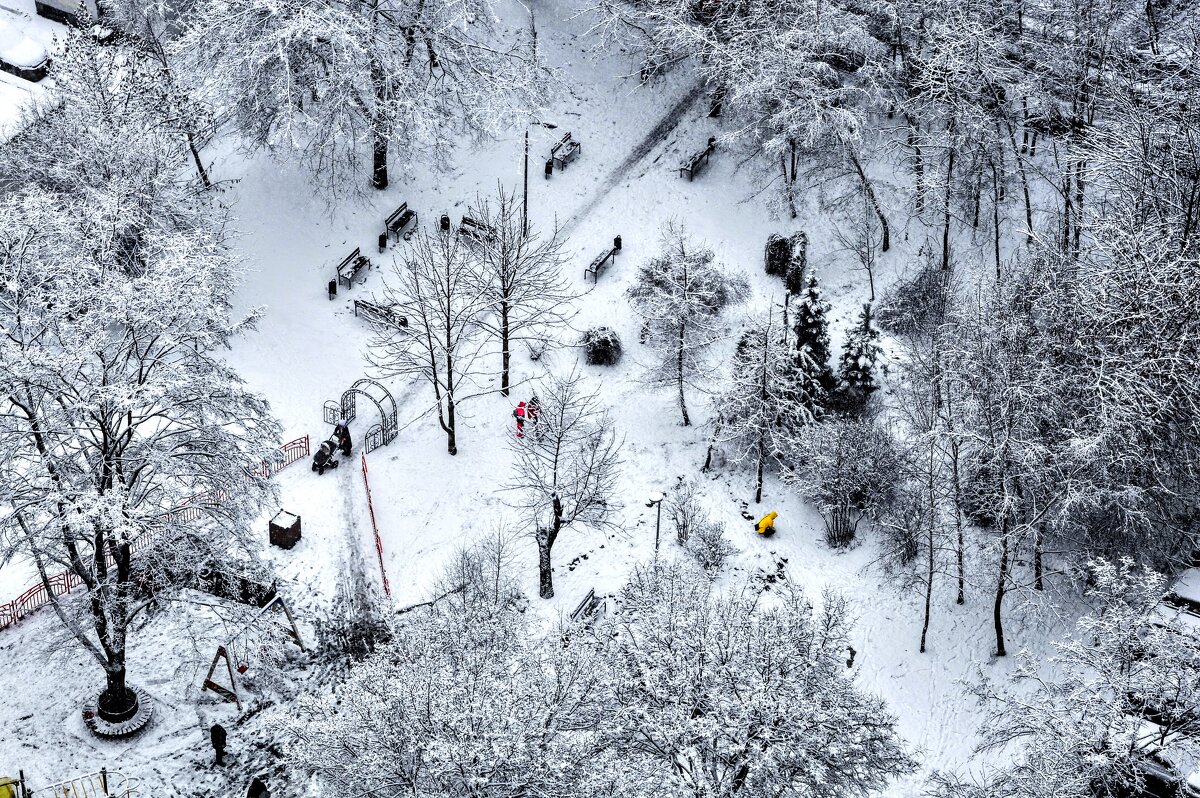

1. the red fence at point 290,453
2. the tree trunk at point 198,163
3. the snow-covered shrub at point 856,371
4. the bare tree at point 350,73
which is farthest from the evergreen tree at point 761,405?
the tree trunk at point 198,163

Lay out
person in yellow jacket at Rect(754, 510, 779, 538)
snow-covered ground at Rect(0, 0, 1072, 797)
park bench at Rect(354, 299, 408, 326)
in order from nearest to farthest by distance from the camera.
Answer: snow-covered ground at Rect(0, 0, 1072, 797) < person in yellow jacket at Rect(754, 510, 779, 538) < park bench at Rect(354, 299, 408, 326)

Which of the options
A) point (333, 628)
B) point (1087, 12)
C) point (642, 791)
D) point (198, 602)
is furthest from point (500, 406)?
point (1087, 12)

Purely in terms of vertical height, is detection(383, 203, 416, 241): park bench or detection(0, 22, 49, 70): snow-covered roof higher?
detection(0, 22, 49, 70): snow-covered roof

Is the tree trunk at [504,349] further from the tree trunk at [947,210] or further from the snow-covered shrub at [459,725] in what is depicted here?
the tree trunk at [947,210]

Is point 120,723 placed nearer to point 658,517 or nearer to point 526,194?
point 658,517

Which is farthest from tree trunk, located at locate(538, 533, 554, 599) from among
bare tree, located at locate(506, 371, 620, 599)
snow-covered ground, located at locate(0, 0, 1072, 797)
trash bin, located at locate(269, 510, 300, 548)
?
trash bin, located at locate(269, 510, 300, 548)

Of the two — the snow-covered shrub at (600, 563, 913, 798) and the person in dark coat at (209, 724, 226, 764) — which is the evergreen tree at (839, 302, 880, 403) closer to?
the snow-covered shrub at (600, 563, 913, 798)

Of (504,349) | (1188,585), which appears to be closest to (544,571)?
(504,349)
